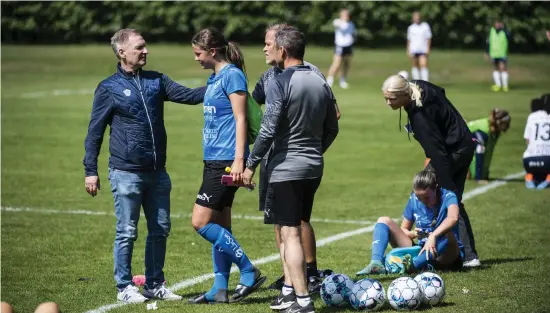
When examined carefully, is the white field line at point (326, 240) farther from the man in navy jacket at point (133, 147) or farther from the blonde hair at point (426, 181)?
the blonde hair at point (426, 181)

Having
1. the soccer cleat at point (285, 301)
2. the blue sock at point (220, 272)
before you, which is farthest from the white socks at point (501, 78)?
the soccer cleat at point (285, 301)

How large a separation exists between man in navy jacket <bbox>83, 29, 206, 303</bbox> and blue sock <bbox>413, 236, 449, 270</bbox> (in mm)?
2438

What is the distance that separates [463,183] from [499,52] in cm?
2209

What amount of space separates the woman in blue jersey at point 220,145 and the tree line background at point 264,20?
3619 centimetres

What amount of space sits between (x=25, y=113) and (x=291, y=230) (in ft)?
60.5

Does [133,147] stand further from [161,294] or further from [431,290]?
[431,290]

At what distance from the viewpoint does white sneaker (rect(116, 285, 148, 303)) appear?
332 inches

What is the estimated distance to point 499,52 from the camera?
31.0 metres

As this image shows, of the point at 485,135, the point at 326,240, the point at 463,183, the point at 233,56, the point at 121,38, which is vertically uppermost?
the point at 121,38

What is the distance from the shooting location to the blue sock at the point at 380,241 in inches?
384

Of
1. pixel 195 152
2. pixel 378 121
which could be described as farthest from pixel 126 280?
pixel 378 121

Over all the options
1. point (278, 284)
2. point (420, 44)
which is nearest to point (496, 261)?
point (278, 284)

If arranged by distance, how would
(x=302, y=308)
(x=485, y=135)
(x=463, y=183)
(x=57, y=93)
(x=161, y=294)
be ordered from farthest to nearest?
1. (x=57, y=93)
2. (x=485, y=135)
3. (x=463, y=183)
4. (x=161, y=294)
5. (x=302, y=308)

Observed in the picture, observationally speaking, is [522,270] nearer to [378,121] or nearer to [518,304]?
[518,304]
